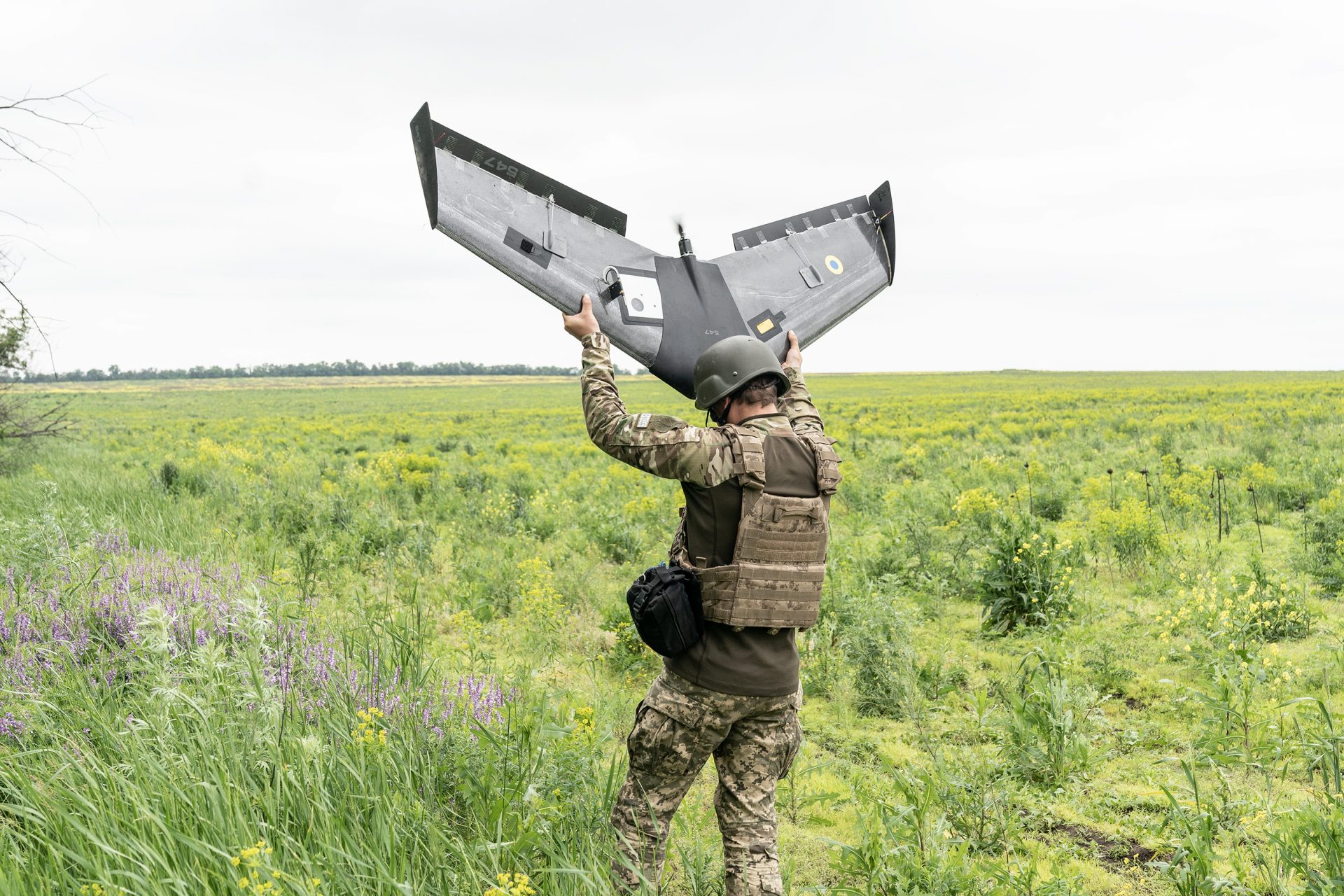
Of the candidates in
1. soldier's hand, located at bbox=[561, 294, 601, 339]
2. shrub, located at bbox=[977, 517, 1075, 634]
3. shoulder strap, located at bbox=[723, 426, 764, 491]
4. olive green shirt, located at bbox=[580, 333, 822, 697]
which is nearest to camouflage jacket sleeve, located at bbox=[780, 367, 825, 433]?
olive green shirt, located at bbox=[580, 333, 822, 697]

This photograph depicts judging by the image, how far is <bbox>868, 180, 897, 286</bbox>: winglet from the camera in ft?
14.5

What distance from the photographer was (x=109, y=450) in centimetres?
1977

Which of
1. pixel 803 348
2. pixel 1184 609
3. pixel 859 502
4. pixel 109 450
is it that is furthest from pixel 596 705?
pixel 109 450

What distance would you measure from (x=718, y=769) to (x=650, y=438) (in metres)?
1.34

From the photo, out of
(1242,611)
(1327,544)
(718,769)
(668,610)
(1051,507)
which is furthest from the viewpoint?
(1051,507)

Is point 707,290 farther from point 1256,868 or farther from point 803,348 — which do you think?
point 1256,868

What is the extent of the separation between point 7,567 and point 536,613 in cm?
320

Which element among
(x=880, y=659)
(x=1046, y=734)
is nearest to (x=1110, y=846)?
(x=1046, y=734)

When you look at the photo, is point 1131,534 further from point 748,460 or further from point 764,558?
point 748,460

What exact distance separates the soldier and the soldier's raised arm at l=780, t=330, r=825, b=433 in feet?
1.03

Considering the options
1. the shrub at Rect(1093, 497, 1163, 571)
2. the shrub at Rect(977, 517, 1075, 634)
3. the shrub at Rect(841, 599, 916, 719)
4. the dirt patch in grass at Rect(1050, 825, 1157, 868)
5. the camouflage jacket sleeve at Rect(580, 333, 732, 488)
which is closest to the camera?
the camouflage jacket sleeve at Rect(580, 333, 732, 488)

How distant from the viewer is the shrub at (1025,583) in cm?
669

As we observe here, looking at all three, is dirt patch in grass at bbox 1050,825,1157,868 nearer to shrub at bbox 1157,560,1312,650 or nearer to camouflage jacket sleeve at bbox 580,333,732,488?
shrub at bbox 1157,560,1312,650

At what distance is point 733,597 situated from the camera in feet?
9.79
